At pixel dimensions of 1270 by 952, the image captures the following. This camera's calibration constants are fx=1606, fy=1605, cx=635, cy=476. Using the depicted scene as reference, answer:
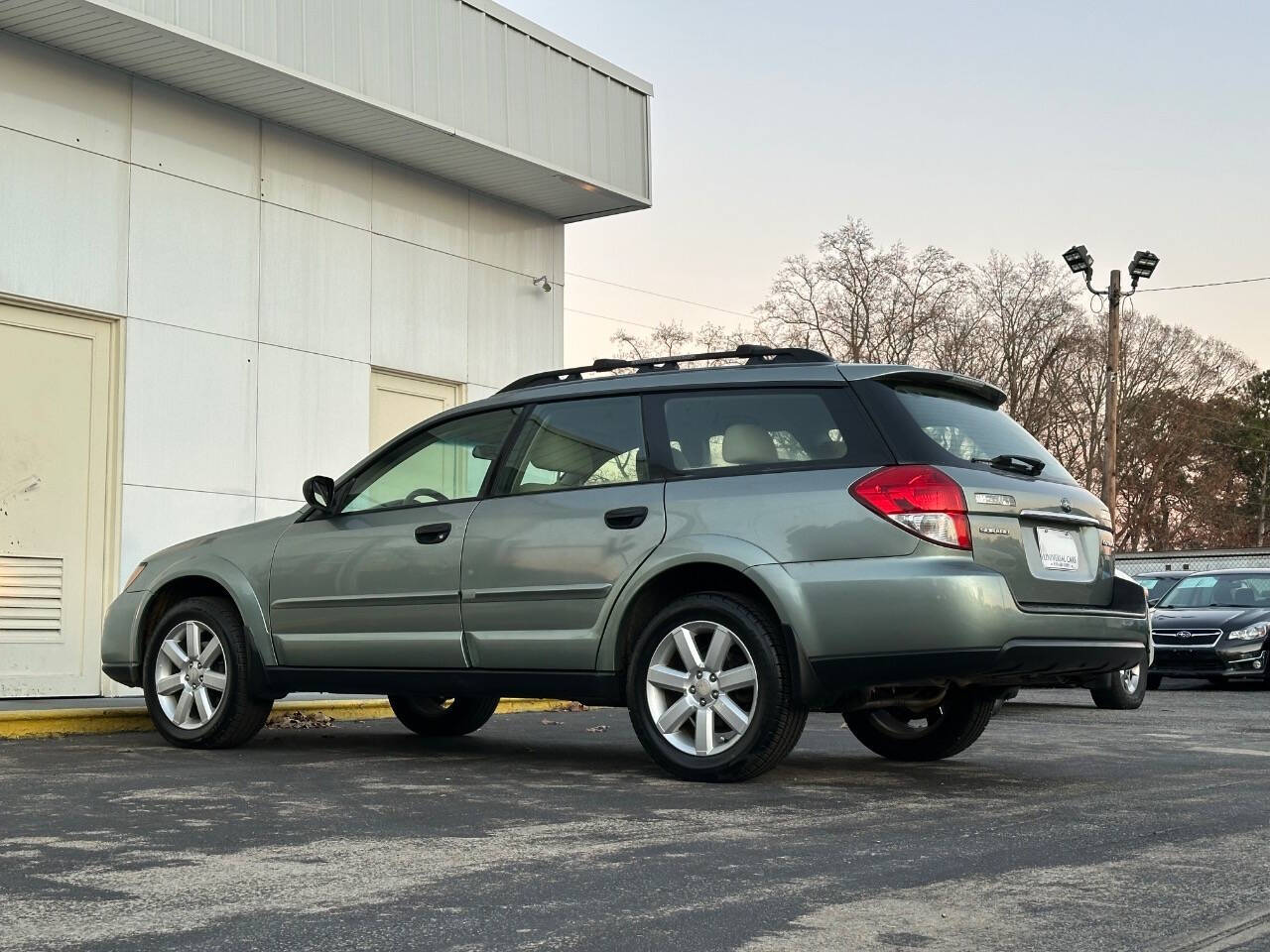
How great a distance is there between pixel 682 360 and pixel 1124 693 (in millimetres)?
7583

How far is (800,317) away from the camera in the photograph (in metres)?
45.2

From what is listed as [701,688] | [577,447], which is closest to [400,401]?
[577,447]

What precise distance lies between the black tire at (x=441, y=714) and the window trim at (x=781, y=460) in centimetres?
284

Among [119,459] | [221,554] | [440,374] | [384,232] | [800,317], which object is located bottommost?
[221,554]

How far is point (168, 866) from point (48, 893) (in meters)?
0.47

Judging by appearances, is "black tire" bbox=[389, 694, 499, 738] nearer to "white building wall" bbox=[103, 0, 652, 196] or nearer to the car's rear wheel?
"white building wall" bbox=[103, 0, 652, 196]

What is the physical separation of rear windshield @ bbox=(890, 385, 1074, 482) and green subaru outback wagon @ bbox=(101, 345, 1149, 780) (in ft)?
0.05

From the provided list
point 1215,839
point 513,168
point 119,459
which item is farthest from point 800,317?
point 1215,839

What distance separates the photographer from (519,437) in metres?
7.75

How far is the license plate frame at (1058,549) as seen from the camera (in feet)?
21.7

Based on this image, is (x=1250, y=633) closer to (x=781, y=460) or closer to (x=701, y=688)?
(x=781, y=460)

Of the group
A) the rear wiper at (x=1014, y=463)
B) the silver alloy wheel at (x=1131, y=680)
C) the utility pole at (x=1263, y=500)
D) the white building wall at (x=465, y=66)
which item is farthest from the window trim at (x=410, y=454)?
the utility pole at (x=1263, y=500)

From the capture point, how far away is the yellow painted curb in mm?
9164

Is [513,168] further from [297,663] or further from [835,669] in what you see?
[835,669]
